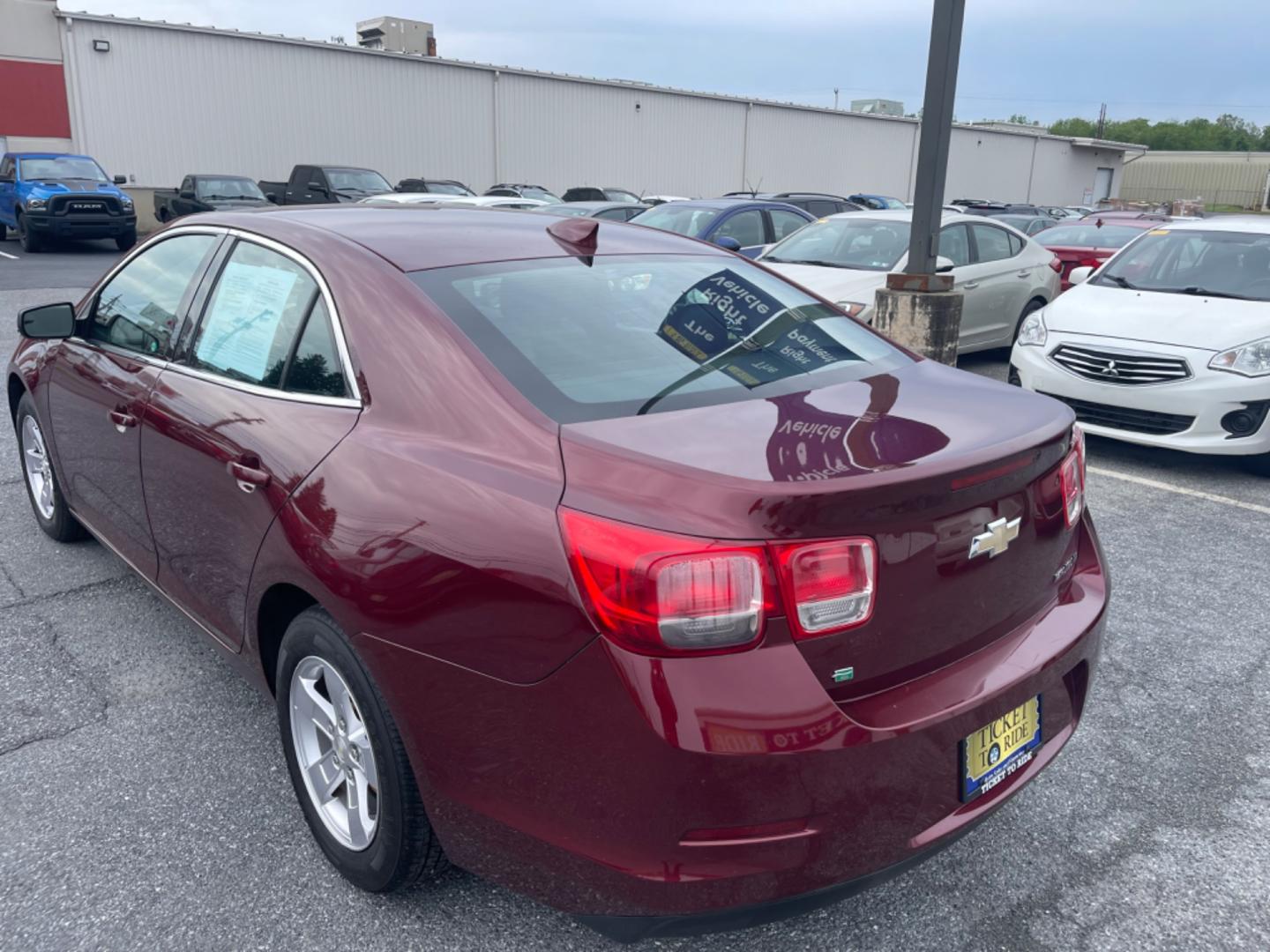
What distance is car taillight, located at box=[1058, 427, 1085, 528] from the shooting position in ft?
7.95

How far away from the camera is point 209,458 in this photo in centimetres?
276

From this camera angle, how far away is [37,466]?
4.63 metres

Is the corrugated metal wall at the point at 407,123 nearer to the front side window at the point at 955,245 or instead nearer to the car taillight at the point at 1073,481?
the front side window at the point at 955,245

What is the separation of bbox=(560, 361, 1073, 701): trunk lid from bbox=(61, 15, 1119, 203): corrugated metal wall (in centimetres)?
2798

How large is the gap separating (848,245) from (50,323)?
724 centimetres

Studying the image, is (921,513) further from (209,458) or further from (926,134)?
(926,134)

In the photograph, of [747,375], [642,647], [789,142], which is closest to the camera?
[642,647]

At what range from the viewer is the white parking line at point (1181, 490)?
18.6 feet

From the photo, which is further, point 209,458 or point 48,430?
point 48,430

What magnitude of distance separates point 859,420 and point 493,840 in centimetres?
118

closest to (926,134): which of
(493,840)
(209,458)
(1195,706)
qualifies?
(1195,706)

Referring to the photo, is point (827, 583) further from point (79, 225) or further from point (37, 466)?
point (79, 225)

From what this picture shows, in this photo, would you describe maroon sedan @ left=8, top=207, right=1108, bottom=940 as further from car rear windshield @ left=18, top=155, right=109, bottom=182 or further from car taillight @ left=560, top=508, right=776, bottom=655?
car rear windshield @ left=18, top=155, right=109, bottom=182

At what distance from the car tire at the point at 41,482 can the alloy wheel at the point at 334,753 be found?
2.37 metres
